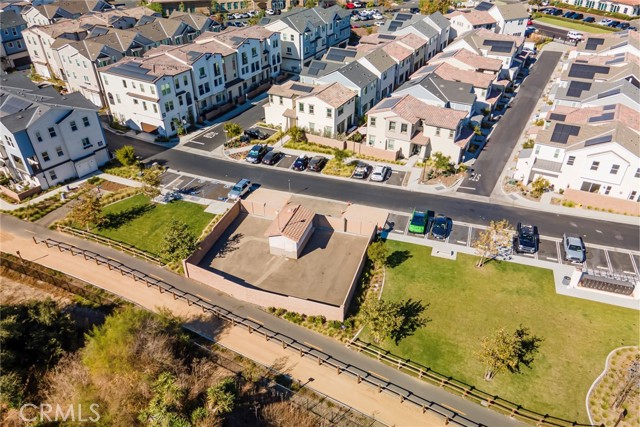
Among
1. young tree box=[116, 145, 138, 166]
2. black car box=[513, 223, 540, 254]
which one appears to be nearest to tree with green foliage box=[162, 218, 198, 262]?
young tree box=[116, 145, 138, 166]

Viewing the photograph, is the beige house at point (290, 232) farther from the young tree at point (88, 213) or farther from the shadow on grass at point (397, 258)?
the young tree at point (88, 213)

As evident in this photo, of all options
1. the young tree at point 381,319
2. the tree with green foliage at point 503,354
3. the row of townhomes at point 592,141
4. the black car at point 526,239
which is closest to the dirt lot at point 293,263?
the young tree at point 381,319

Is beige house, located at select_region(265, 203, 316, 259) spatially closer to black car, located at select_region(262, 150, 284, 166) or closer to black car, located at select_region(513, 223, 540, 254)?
black car, located at select_region(262, 150, 284, 166)

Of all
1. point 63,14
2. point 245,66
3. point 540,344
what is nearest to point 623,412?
point 540,344

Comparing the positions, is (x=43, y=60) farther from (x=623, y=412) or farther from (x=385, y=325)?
(x=623, y=412)

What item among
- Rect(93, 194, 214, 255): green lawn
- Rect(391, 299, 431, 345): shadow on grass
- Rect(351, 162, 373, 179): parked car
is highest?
Rect(351, 162, 373, 179): parked car

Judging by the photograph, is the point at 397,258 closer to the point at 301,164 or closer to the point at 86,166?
the point at 301,164

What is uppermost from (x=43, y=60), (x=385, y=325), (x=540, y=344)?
(x=43, y=60)
